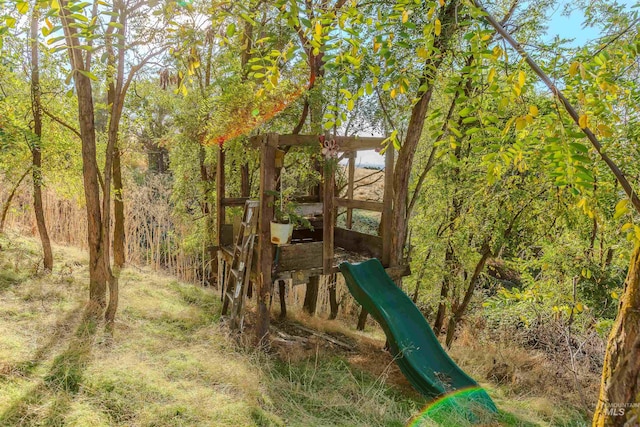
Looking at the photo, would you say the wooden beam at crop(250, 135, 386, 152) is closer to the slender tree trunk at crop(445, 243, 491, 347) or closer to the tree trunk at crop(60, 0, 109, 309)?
the tree trunk at crop(60, 0, 109, 309)

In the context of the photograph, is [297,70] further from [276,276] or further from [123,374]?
[123,374]

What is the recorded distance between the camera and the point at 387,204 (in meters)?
4.34

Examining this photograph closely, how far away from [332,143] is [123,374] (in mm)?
2849

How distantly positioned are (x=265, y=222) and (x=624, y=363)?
319cm

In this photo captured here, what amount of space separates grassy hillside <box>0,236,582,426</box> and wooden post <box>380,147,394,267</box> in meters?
1.23

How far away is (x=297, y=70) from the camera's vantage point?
4.82 metres

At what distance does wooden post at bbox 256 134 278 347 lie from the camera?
13.2 feet

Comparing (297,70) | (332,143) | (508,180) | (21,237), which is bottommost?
(21,237)

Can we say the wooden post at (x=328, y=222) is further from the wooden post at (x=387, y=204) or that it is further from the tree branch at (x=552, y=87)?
the tree branch at (x=552, y=87)

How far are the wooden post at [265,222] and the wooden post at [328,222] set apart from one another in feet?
1.85

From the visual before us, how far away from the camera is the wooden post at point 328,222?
13.8ft

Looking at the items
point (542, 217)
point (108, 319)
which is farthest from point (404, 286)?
point (108, 319)

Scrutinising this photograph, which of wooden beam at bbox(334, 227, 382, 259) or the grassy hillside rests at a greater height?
wooden beam at bbox(334, 227, 382, 259)

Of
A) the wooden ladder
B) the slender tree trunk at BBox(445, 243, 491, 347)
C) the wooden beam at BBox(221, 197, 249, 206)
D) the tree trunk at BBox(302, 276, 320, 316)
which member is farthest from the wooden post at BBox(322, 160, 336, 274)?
the slender tree trunk at BBox(445, 243, 491, 347)
